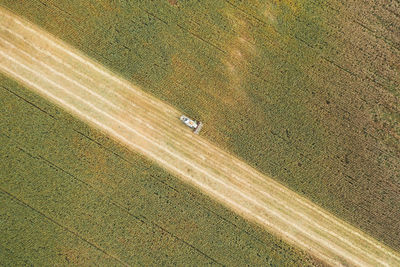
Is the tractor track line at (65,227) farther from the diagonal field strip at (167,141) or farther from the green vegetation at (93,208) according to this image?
the diagonal field strip at (167,141)

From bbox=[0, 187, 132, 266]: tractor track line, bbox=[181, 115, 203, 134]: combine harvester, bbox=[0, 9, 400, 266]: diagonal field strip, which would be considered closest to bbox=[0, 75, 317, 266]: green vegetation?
bbox=[0, 187, 132, 266]: tractor track line

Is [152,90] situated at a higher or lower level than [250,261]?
higher

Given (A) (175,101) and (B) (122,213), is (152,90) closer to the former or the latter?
(A) (175,101)

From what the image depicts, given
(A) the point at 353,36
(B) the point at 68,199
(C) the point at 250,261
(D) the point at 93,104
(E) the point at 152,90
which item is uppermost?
(A) the point at 353,36

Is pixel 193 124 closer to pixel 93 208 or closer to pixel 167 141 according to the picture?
pixel 167 141

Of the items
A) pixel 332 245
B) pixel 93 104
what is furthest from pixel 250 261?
pixel 93 104

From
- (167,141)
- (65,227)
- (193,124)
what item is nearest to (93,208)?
(65,227)

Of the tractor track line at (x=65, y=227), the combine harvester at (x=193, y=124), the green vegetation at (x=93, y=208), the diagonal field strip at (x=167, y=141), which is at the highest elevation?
the combine harvester at (x=193, y=124)

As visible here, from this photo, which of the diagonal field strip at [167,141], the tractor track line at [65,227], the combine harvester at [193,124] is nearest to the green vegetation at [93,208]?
the tractor track line at [65,227]
